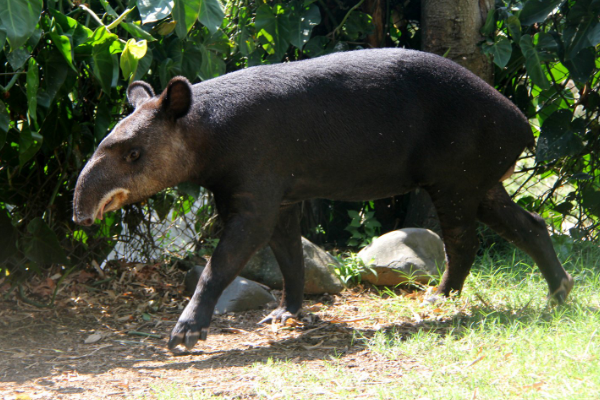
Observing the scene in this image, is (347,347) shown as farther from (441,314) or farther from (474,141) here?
(474,141)

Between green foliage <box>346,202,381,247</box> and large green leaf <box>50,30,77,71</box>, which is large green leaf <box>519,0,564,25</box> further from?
large green leaf <box>50,30,77,71</box>

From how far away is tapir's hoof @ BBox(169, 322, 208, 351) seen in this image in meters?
4.27

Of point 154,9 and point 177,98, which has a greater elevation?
point 154,9

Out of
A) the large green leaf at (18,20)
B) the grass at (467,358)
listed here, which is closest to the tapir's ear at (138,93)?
the large green leaf at (18,20)

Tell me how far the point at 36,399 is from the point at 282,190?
196 cm

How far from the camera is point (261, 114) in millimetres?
4648

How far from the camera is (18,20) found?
4.07 meters

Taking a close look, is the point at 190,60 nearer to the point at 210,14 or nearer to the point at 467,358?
the point at 210,14

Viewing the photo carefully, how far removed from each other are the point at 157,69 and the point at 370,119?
2.09m

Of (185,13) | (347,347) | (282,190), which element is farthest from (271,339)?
(185,13)

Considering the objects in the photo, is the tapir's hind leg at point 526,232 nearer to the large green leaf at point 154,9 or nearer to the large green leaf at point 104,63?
the large green leaf at point 154,9

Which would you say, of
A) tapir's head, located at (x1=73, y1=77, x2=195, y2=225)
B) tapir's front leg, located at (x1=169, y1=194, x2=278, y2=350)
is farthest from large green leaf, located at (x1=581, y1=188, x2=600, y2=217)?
tapir's head, located at (x1=73, y1=77, x2=195, y2=225)

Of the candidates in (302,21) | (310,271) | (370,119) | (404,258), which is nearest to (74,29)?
(370,119)

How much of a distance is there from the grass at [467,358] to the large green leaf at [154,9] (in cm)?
248
